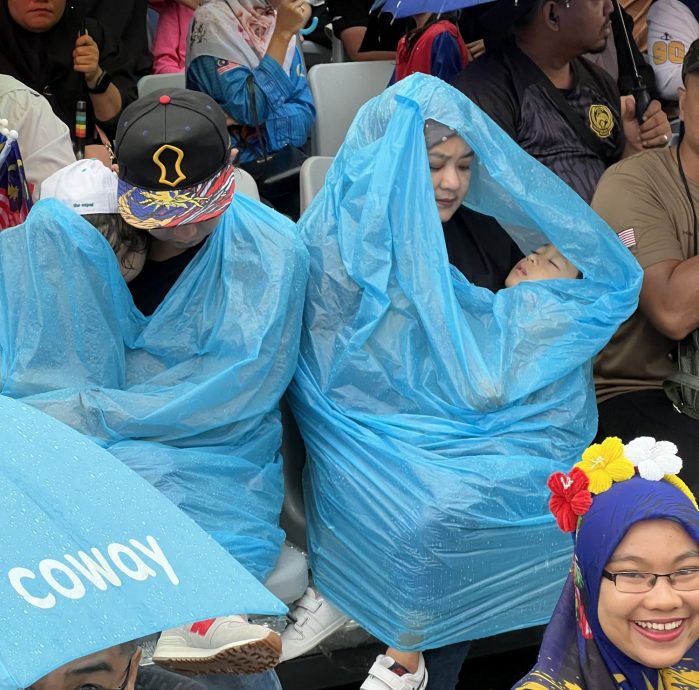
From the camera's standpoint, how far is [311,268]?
3.17 metres

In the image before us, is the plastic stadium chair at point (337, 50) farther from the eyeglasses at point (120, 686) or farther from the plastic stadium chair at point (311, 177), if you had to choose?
the eyeglasses at point (120, 686)

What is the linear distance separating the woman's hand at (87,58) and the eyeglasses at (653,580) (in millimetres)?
2855

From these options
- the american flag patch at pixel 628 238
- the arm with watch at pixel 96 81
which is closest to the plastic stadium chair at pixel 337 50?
the arm with watch at pixel 96 81

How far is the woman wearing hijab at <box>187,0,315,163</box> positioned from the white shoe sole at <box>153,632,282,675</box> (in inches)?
89.0

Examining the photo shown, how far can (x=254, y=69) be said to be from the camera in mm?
4375

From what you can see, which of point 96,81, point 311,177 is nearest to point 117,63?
point 96,81

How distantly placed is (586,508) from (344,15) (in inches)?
133

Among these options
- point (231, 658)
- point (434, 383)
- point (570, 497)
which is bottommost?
point (434, 383)

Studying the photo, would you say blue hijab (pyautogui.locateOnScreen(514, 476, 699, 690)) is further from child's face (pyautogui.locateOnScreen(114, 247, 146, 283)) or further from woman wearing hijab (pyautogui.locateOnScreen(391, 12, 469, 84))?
woman wearing hijab (pyautogui.locateOnScreen(391, 12, 469, 84))

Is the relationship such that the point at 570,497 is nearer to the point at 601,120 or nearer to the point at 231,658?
the point at 231,658

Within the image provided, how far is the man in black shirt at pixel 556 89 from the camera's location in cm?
381

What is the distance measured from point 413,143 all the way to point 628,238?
638mm

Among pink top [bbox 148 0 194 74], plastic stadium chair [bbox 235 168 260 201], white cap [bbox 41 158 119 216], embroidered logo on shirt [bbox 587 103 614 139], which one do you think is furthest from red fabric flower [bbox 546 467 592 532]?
pink top [bbox 148 0 194 74]

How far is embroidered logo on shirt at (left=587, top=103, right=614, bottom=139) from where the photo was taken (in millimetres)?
3949
